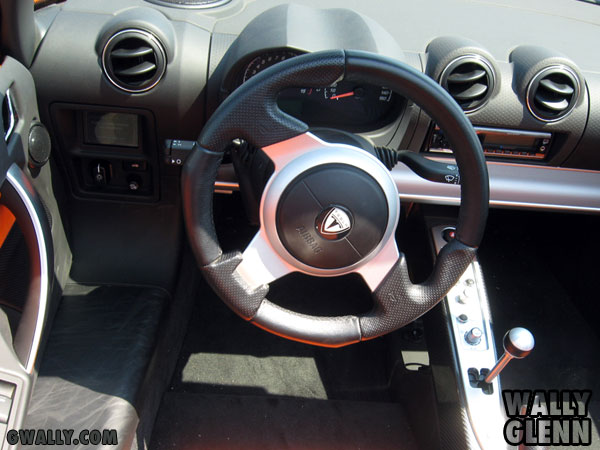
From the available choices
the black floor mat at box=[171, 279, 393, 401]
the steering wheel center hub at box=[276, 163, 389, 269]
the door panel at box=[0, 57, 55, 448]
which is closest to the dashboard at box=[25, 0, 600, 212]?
the door panel at box=[0, 57, 55, 448]

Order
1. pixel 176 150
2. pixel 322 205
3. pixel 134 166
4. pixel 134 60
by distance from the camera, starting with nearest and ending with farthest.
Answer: pixel 322 205 < pixel 176 150 < pixel 134 60 < pixel 134 166

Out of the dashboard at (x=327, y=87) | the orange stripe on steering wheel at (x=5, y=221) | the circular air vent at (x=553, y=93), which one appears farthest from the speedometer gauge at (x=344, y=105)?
the orange stripe on steering wheel at (x=5, y=221)

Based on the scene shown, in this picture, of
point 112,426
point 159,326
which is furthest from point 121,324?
point 112,426

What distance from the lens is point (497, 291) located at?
2.38 m

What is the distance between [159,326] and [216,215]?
788 millimetres

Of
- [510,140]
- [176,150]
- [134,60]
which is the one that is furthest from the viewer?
[510,140]

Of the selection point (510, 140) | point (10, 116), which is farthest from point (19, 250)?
point (510, 140)

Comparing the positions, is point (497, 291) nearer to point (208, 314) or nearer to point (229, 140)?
point (208, 314)

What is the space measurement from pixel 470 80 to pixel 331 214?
0.66m

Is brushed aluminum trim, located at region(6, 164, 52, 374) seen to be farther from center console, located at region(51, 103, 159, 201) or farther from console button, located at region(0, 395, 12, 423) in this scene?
center console, located at region(51, 103, 159, 201)

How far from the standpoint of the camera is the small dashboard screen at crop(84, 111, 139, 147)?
5.14ft

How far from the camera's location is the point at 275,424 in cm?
174

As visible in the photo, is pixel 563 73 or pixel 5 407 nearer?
pixel 5 407

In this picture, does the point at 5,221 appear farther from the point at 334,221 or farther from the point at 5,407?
the point at 334,221
